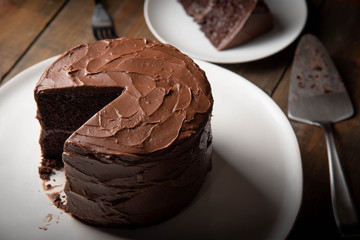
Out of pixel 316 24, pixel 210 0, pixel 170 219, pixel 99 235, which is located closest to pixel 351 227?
pixel 170 219

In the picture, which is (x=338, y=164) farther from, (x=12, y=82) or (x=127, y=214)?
(x=12, y=82)

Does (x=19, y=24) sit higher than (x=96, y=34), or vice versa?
(x=19, y=24)

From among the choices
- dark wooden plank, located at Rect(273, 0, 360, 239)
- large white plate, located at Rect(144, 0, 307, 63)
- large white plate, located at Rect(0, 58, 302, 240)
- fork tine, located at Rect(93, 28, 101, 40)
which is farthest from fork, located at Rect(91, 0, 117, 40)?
dark wooden plank, located at Rect(273, 0, 360, 239)

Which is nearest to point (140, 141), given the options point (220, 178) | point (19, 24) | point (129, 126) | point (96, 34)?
point (129, 126)

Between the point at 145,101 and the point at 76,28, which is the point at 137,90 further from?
the point at 76,28

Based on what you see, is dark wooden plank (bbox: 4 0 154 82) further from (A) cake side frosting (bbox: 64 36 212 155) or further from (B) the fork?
(A) cake side frosting (bbox: 64 36 212 155)

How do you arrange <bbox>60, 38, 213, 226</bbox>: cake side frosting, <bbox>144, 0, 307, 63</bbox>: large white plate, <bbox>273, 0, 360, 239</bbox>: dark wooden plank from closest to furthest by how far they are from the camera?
<bbox>60, 38, 213, 226</bbox>: cake side frosting
<bbox>273, 0, 360, 239</bbox>: dark wooden plank
<bbox>144, 0, 307, 63</bbox>: large white plate

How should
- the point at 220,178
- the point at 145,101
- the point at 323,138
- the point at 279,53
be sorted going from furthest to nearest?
the point at 279,53, the point at 323,138, the point at 220,178, the point at 145,101
